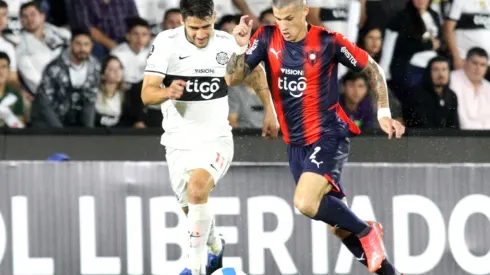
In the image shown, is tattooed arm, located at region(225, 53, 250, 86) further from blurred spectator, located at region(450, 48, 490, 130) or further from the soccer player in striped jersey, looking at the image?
blurred spectator, located at region(450, 48, 490, 130)

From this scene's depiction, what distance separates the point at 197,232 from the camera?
28.7ft

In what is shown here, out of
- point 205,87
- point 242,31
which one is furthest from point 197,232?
point 242,31

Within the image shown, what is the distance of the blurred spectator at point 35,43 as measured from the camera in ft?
34.9

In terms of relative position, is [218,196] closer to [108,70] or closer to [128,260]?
[128,260]

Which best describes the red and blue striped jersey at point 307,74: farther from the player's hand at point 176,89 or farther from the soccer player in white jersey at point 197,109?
the player's hand at point 176,89

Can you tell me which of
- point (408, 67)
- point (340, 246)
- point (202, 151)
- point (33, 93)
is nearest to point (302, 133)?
point (202, 151)

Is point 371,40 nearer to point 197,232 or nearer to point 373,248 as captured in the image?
point 373,248

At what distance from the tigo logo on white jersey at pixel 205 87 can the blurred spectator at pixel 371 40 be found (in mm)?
2076

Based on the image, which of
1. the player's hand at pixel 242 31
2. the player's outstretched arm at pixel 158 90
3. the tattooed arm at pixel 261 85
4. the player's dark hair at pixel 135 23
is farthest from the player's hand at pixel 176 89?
the player's dark hair at pixel 135 23

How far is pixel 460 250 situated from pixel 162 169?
2.23 meters

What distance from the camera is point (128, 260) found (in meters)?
9.81

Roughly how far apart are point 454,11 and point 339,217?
2865 mm

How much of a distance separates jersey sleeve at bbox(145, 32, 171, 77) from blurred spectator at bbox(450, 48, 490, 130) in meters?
2.82

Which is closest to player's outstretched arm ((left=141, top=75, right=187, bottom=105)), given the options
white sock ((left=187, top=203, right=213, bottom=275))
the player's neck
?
white sock ((left=187, top=203, right=213, bottom=275))
